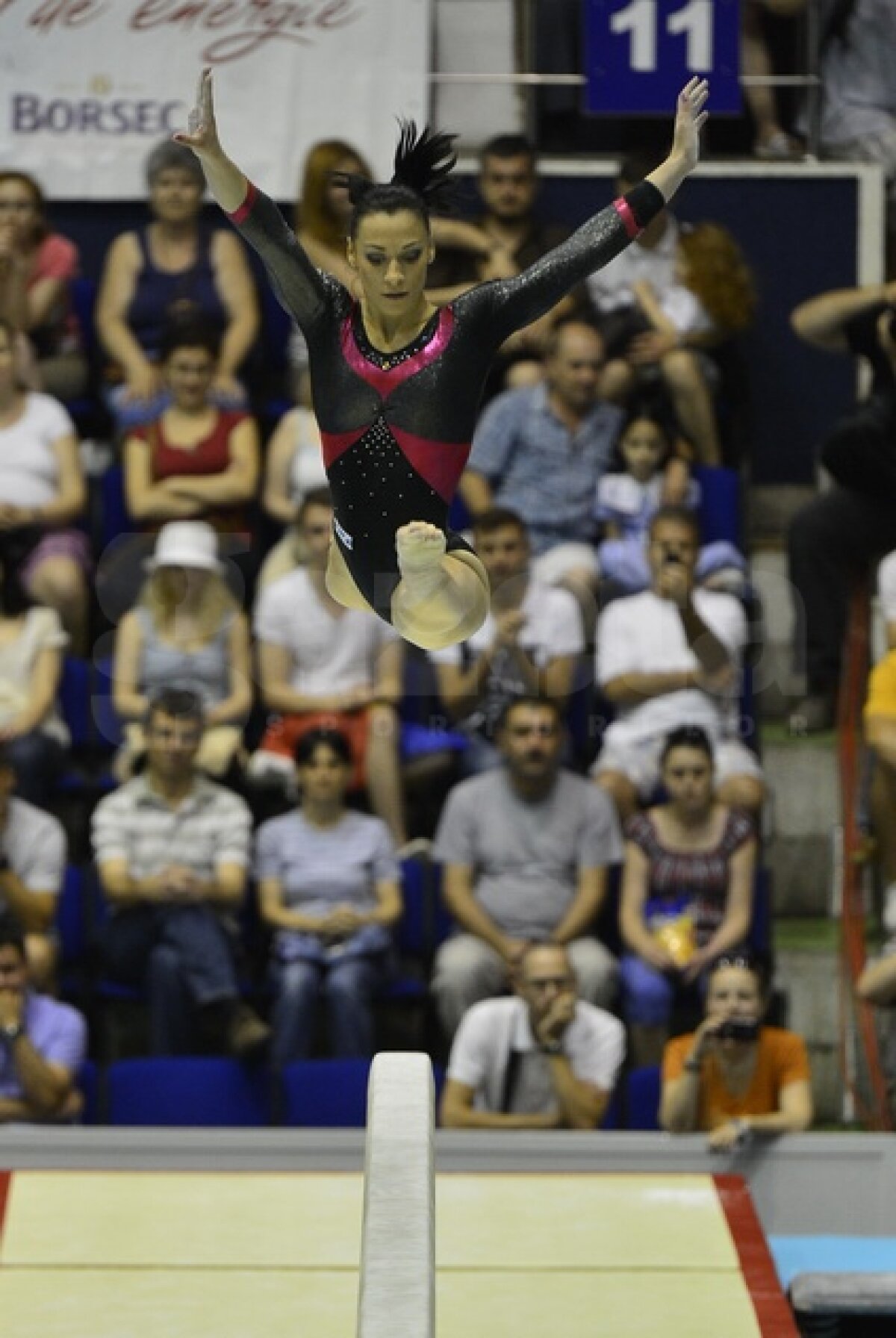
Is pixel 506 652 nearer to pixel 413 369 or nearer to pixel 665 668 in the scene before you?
pixel 665 668

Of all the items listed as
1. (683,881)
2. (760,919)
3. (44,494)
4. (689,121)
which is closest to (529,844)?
(683,881)

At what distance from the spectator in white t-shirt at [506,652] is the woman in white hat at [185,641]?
59cm

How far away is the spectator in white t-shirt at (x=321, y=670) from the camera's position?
7.11 meters

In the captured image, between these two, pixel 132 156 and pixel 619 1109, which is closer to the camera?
pixel 619 1109

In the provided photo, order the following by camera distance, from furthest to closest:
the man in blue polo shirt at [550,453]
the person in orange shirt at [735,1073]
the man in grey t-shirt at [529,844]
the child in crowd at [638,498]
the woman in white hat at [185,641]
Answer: the man in blue polo shirt at [550,453], the child in crowd at [638,498], the woman in white hat at [185,641], the man in grey t-shirt at [529,844], the person in orange shirt at [735,1073]

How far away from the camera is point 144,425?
7609 millimetres

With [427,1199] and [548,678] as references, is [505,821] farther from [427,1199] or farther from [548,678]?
[427,1199]

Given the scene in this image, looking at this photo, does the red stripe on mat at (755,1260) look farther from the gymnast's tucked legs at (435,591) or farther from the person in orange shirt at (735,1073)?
the gymnast's tucked legs at (435,591)

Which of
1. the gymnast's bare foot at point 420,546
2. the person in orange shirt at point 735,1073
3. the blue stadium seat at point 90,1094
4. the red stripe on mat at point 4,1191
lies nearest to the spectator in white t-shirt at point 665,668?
the person in orange shirt at point 735,1073

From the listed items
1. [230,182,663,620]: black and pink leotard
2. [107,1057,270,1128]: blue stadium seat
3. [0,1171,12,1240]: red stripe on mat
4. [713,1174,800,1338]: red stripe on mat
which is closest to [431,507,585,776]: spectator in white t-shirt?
[107,1057,270,1128]: blue stadium seat

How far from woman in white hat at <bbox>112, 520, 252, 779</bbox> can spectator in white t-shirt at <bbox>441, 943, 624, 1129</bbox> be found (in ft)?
3.94

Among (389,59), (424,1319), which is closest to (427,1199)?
(424,1319)

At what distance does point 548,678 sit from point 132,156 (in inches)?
85.4

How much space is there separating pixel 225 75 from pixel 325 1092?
3.18 m
